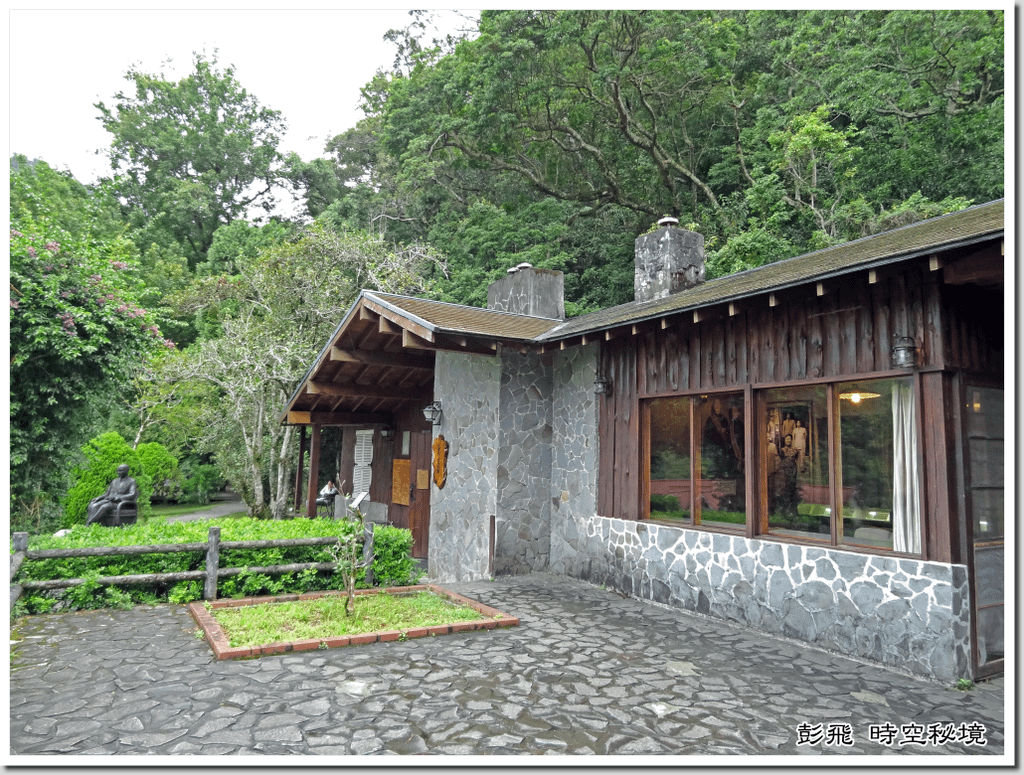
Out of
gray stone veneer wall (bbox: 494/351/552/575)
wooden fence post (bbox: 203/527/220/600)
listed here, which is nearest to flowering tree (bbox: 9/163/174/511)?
wooden fence post (bbox: 203/527/220/600)

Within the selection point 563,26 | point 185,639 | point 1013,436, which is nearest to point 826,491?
point 1013,436

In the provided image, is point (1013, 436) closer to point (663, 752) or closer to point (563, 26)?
point (663, 752)

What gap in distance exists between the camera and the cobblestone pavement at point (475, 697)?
3748 mm

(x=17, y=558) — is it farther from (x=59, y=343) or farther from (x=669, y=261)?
(x=669, y=261)

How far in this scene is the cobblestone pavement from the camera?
3748mm

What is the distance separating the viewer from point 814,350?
6008 millimetres

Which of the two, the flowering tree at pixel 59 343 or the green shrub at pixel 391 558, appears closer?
the green shrub at pixel 391 558

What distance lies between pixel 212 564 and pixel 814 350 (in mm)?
6512

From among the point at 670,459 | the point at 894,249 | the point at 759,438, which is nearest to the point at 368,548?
the point at 670,459

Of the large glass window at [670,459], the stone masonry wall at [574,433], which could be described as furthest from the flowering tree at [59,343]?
the large glass window at [670,459]

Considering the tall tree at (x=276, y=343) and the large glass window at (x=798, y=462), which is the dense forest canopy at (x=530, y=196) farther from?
the large glass window at (x=798, y=462)

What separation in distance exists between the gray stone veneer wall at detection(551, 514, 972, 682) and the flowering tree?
8.80 meters

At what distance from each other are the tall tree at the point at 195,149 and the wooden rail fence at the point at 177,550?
2712 cm

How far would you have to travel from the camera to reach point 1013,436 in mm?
3873
